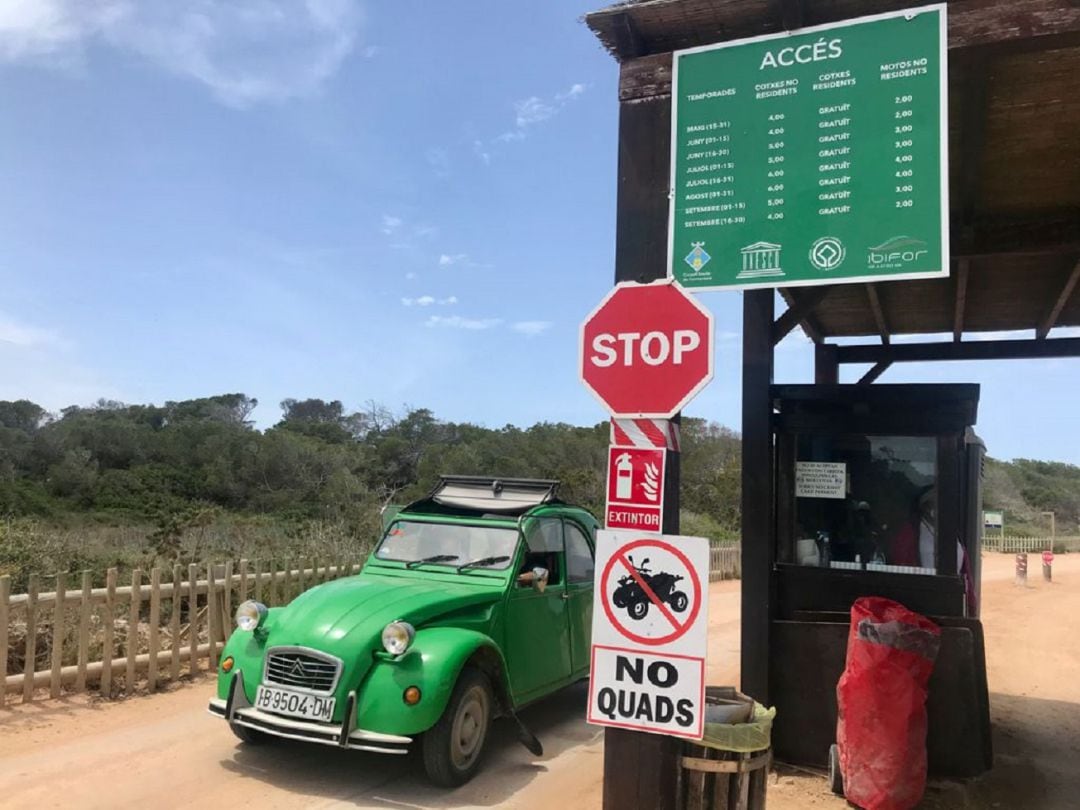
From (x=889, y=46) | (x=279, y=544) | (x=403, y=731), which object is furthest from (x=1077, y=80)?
(x=279, y=544)

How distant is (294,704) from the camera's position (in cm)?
510

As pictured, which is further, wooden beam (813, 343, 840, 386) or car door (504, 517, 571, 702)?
wooden beam (813, 343, 840, 386)

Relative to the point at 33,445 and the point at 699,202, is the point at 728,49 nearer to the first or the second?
the point at 699,202

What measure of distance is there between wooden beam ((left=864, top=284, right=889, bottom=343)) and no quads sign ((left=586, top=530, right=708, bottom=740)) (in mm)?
4601

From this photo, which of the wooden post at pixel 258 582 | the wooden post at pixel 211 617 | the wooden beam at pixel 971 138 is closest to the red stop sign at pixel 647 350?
the wooden beam at pixel 971 138

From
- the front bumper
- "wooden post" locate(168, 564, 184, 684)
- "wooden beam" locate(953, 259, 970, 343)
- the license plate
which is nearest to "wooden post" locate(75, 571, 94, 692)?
"wooden post" locate(168, 564, 184, 684)

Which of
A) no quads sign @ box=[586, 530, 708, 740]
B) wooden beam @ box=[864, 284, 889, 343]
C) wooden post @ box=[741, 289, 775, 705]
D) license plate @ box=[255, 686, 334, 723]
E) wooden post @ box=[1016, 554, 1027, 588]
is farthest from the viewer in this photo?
wooden post @ box=[1016, 554, 1027, 588]

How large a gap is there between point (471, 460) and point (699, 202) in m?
27.1

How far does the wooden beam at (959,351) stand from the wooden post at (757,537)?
11.3 feet

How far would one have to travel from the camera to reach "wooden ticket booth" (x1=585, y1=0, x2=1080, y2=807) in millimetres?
4250

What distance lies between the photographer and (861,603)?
500cm

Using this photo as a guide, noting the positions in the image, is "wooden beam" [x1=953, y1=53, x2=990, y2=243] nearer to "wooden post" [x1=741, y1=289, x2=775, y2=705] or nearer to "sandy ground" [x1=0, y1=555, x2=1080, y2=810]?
"wooden post" [x1=741, y1=289, x2=775, y2=705]

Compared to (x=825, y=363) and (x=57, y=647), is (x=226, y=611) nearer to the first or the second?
(x=57, y=647)

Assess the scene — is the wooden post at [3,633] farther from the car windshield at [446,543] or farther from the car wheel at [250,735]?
the car windshield at [446,543]
